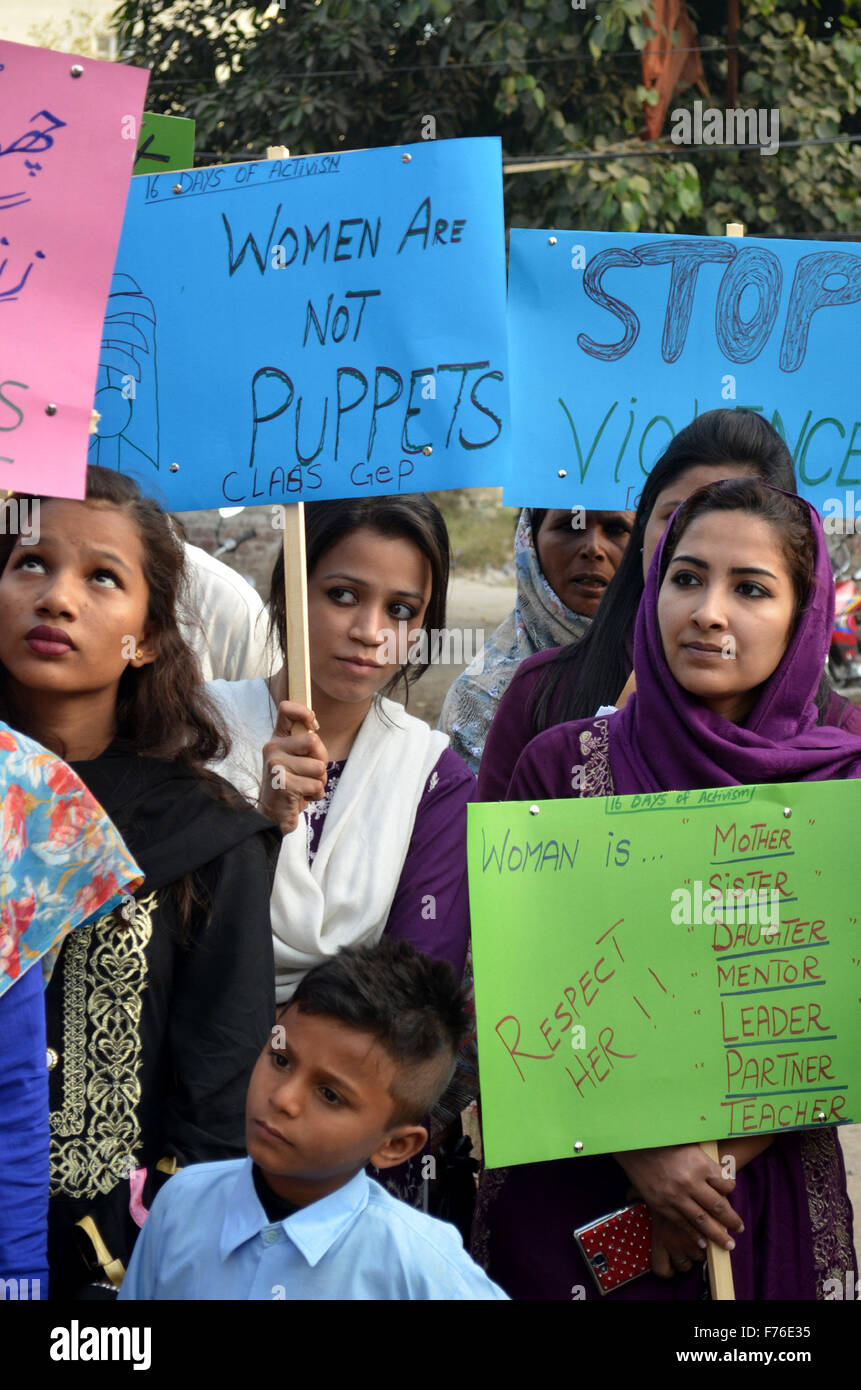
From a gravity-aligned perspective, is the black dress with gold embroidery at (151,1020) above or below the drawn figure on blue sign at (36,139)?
below

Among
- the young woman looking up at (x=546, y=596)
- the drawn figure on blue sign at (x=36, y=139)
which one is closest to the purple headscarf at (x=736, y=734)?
the young woman looking up at (x=546, y=596)

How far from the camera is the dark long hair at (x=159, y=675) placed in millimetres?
2307

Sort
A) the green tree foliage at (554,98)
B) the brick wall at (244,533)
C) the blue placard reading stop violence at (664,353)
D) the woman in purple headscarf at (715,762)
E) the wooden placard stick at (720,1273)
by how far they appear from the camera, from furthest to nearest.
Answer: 1. the brick wall at (244,533)
2. the green tree foliage at (554,98)
3. the blue placard reading stop violence at (664,353)
4. the woman in purple headscarf at (715,762)
5. the wooden placard stick at (720,1273)

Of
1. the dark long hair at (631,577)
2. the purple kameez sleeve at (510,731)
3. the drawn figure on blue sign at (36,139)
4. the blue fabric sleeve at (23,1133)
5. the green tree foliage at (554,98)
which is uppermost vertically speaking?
the green tree foliage at (554,98)

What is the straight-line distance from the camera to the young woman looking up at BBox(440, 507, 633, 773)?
3.21m

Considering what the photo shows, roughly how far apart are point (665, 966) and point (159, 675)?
0.86 meters

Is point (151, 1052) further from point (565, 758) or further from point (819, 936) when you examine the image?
point (819, 936)

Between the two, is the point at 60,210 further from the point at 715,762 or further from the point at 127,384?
the point at 715,762

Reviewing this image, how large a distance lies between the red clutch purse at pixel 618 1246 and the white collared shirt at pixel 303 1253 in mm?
353

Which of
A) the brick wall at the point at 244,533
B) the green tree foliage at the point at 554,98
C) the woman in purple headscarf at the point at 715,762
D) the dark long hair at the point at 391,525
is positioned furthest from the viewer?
the brick wall at the point at 244,533

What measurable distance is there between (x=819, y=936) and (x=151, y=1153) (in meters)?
0.96

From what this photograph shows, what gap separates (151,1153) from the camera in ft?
6.75

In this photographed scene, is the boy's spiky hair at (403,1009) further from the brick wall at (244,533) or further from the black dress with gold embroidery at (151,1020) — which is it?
the brick wall at (244,533)
